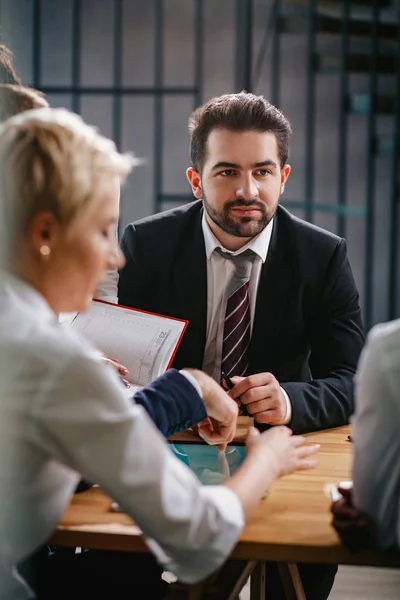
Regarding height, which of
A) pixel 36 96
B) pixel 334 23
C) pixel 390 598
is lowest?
pixel 390 598

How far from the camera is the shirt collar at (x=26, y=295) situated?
1.03 metres

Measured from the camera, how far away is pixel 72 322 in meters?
1.89

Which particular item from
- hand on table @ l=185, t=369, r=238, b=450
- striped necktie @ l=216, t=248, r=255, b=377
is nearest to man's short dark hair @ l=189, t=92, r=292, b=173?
striped necktie @ l=216, t=248, r=255, b=377

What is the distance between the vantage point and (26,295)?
3.42 feet

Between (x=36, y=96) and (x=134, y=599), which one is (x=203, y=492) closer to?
(x=134, y=599)

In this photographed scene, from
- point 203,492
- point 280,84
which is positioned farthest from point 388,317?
point 203,492

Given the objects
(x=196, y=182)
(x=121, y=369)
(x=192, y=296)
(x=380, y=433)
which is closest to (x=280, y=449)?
(x=380, y=433)

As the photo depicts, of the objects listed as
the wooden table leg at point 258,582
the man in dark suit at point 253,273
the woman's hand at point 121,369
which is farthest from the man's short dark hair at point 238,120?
the wooden table leg at point 258,582

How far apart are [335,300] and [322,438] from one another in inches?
18.3

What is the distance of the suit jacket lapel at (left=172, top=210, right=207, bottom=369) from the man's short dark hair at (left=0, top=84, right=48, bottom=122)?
60 cm

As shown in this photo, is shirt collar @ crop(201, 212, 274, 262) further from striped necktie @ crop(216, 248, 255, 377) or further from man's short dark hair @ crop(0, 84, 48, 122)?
man's short dark hair @ crop(0, 84, 48, 122)

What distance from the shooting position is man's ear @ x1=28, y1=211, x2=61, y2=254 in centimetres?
103

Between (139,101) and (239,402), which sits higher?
(139,101)

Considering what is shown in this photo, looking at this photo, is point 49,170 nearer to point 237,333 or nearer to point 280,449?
point 280,449
